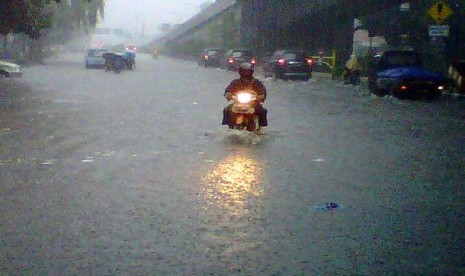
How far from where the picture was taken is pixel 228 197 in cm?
903

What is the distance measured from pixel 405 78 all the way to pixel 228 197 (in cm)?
1851

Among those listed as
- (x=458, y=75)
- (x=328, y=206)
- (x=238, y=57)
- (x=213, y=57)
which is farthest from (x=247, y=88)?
(x=213, y=57)

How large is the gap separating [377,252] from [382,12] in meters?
43.8

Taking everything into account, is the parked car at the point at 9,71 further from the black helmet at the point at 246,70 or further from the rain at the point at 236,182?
the black helmet at the point at 246,70

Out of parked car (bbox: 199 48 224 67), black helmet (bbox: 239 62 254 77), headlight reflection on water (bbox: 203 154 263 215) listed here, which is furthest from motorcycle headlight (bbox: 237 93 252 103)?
parked car (bbox: 199 48 224 67)

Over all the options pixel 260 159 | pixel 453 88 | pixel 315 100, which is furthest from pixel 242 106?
pixel 453 88

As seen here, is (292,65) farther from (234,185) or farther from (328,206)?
(328,206)

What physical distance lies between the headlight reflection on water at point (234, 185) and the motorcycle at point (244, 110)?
2.87 meters

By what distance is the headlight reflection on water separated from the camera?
8664 mm

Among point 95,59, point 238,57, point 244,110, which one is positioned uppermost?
point 238,57

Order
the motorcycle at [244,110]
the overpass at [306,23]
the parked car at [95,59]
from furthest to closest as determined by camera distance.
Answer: the parked car at [95,59] < the overpass at [306,23] < the motorcycle at [244,110]

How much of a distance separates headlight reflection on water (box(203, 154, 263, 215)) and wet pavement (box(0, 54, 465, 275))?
0.09 feet

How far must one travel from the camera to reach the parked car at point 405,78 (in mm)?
26391

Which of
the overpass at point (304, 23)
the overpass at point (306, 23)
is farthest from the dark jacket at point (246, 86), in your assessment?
the overpass at point (304, 23)
